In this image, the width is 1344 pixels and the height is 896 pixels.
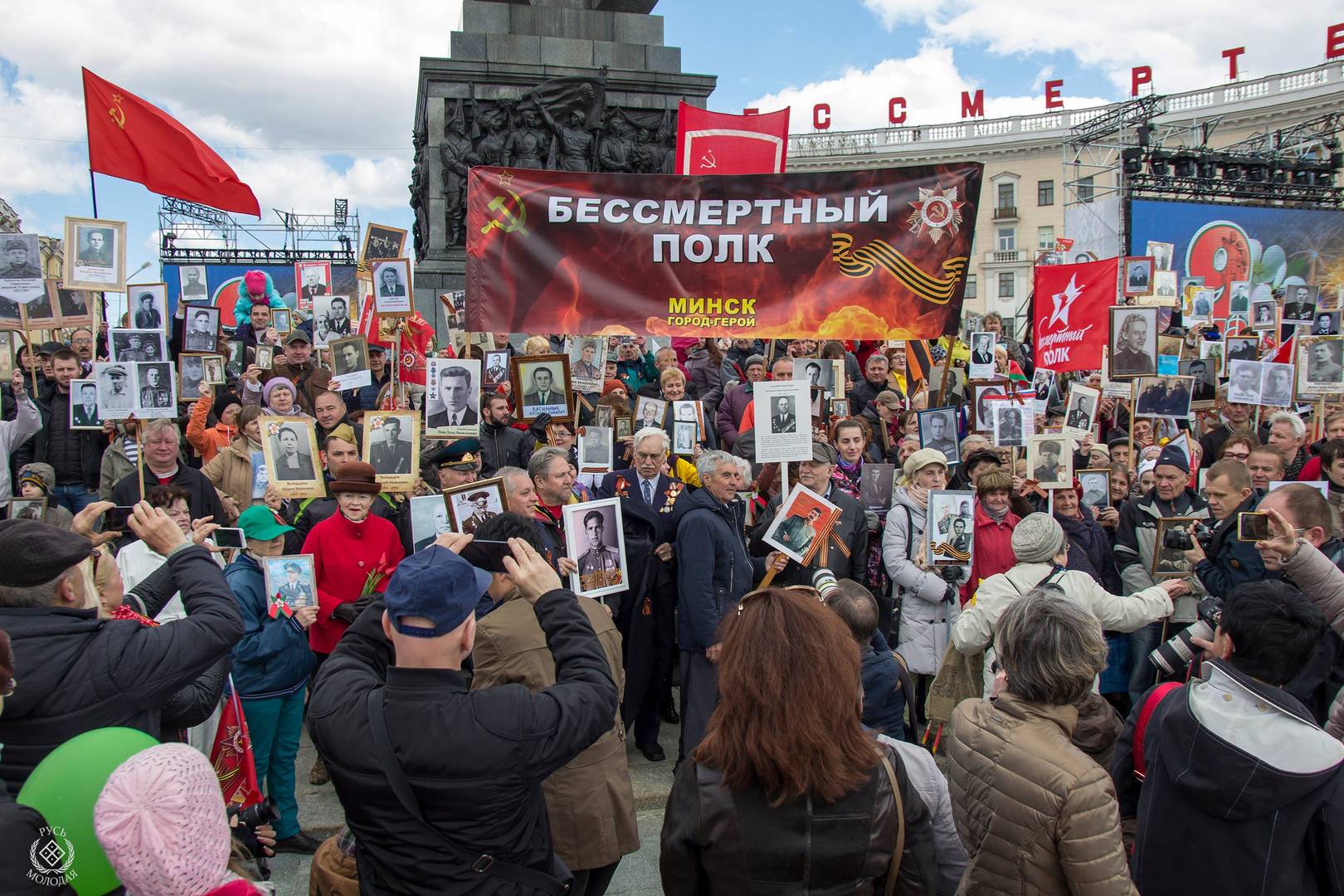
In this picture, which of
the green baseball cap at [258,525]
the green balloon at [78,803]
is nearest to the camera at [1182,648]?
the green balloon at [78,803]

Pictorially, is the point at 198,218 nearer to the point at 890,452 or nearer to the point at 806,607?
the point at 890,452

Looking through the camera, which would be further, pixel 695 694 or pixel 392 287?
pixel 392 287

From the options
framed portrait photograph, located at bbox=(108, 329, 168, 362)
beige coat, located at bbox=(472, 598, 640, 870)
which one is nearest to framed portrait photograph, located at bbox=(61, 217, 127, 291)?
framed portrait photograph, located at bbox=(108, 329, 168, 362)

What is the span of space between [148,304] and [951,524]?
275 inches

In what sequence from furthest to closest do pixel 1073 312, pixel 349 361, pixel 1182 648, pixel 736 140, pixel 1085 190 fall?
pixel 1085 190 < pixel 736 140 < pixel 1073 312 < pixel 349 361 < pixel 1182 648

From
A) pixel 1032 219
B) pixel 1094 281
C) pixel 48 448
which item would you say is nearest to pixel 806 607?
pixel 48 448

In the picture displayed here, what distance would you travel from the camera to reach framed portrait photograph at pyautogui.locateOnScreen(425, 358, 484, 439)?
7.11 meters

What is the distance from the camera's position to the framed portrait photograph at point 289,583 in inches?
187

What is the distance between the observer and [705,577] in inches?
219

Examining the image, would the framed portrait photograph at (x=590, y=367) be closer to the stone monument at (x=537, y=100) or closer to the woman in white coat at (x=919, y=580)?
the woman in white coat at (x=919, y=580)

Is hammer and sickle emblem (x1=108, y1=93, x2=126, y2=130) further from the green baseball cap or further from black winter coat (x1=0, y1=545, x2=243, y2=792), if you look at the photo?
black winter coat (x1=0, y1=545, x2=243, y2=792)

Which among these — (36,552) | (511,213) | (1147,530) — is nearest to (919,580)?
(1147,530)

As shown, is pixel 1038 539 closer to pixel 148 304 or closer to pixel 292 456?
pixel 292 456

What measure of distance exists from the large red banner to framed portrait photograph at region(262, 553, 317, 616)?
2.70 meters
